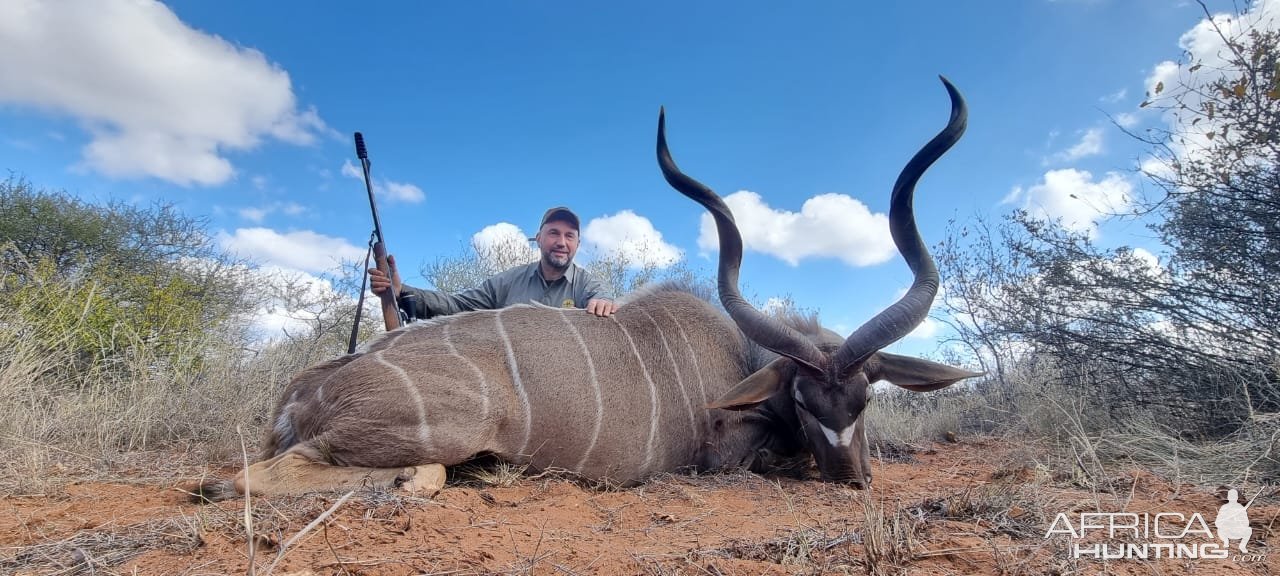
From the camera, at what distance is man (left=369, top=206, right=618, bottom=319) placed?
4922 millimetres

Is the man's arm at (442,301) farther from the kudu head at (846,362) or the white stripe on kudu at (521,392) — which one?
the kudu head at (846,362)

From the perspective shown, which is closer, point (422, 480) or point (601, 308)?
point (422, 480)

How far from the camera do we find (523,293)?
5.06 meters

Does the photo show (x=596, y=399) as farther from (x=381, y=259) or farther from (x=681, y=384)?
(x=381, y=259)

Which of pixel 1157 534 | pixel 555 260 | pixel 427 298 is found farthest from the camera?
pixel 555 260

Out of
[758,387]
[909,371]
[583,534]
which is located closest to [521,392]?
[583,534]

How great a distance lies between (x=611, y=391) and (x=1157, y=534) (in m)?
2.05

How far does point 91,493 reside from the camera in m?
2.54

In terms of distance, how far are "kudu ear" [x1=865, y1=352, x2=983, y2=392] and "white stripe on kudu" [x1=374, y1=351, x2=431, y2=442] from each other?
2123 mm

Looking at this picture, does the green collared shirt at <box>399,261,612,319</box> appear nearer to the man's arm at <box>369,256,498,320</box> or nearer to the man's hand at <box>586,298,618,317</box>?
the man's arm at <box>369,256,498,320</box>

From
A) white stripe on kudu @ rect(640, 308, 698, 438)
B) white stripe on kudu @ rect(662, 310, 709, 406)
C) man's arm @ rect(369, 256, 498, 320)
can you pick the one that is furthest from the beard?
white stripe on kudu @ rect(640, 308, 698, 438)

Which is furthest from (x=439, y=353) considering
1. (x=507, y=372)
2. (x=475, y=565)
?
(x=475, y=565)

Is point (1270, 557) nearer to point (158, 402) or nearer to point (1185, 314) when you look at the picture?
point (1185, 314)

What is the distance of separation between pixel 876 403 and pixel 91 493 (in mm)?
6104
